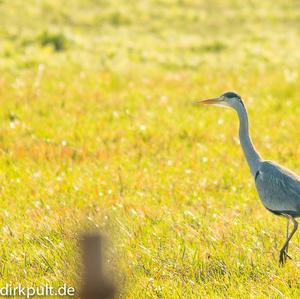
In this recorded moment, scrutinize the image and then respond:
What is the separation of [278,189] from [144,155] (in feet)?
13.4

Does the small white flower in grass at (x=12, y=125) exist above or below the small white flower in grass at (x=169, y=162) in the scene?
above

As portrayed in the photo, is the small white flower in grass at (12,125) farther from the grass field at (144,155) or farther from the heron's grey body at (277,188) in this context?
the heron's grey body at (277,188)

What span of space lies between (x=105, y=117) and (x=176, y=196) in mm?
4287

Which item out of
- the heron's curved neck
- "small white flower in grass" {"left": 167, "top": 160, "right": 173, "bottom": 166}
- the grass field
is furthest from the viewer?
"small white flower in grass" {"left": 167, "top": 160, "right": 173, "bottom": 166}

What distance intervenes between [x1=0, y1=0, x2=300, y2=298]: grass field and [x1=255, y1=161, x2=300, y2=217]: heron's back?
1.25 feet

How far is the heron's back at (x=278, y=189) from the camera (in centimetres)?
671

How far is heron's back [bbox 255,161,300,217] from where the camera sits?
671 centimetres

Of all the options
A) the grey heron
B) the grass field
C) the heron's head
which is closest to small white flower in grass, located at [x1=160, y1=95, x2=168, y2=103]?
the grass field

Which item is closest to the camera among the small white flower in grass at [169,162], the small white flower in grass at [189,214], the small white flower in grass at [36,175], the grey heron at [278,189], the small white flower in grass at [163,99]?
the grey heron at [278,189]

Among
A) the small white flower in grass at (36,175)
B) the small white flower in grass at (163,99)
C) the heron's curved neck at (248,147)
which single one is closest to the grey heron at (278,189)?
the heron's curved neck at (248,147)

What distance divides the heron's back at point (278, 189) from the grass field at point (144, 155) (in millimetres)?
380

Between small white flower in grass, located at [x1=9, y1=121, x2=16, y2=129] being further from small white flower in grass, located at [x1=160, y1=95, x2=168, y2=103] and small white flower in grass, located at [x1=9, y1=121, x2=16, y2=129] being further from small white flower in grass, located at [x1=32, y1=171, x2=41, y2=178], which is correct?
small white flower in grass, located at [x1=160, y1=95, x2=168, y2=103]

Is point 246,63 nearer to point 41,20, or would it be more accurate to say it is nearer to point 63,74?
point 63,74

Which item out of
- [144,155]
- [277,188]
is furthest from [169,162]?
[277,188]
